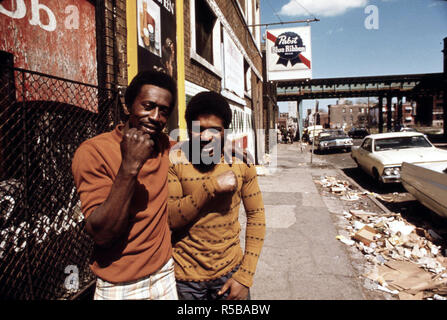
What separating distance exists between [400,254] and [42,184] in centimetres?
493

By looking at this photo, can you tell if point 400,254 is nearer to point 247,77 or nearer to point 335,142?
point 247,77

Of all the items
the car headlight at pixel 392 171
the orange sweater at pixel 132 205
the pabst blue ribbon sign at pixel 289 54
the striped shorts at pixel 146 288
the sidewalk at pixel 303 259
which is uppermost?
the pabst blue ribbon sign at pixel 289 54

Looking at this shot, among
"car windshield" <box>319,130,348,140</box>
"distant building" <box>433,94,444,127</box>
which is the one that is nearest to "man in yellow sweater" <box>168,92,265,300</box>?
"car windshield" <box>319,130,348,140</box>

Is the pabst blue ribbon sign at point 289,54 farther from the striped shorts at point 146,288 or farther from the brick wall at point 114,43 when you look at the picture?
the striped shorts at point 146,288

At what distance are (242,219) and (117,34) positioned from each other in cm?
441

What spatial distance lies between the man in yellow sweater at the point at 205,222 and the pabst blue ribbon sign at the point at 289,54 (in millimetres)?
14644

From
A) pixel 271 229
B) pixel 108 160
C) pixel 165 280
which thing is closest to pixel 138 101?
pixel 108 160

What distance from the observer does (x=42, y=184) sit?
90.0 inches

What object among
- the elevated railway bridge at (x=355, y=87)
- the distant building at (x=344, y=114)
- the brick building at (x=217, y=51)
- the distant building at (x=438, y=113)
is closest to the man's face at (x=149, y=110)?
the brick building at (x=217, y=51)

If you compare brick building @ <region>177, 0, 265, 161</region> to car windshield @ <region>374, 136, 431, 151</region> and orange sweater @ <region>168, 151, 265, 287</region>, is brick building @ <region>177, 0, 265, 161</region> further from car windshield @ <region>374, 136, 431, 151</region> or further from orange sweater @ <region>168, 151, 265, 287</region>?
car windshield @ <region>374, 136, 431, 151</region>

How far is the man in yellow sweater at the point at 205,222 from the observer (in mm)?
1645

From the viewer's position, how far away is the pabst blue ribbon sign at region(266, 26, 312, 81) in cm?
1463

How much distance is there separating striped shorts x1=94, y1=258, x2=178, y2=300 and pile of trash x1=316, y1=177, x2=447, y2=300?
9.92ft

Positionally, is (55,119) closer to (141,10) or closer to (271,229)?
(141,10)
